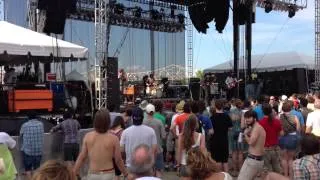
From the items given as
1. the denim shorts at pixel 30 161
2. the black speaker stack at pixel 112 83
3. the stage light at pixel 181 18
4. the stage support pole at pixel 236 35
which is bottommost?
the denim shorts at pixel 30 161

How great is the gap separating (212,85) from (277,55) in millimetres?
9050

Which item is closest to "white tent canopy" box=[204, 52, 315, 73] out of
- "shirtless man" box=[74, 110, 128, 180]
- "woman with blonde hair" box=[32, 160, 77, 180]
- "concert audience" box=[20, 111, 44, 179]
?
"concert audience" box=[20, 111, 44, 179]

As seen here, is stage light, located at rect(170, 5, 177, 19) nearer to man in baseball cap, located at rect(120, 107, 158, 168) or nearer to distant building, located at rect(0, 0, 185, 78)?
distant building, located at rect(0, 0, 185, 78)

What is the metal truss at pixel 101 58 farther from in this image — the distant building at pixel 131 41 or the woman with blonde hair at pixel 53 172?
the woman with blonde hair at pixel 53 172

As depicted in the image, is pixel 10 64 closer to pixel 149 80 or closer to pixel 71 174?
pixel 149 80

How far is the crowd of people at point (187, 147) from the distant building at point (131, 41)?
13.0 metres

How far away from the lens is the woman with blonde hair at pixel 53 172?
2.70m

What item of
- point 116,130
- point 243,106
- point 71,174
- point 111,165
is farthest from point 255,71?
point 71,174

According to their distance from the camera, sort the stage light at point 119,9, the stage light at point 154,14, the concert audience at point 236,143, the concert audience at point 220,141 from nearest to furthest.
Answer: the concert audience at point 220,141
the concert audience at point 236,143
the stage light at point 119,9
the stage light at point 154,14

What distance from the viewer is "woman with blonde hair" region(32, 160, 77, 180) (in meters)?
2.70

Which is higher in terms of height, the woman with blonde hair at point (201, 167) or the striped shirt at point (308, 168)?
the woman with blonde hair at point (201, 167)

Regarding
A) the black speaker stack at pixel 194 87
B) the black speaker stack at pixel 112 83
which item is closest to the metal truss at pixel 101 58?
the black speaker stack at pixel 112 83

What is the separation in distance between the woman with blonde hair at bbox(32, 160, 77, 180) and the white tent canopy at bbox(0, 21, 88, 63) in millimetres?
9893

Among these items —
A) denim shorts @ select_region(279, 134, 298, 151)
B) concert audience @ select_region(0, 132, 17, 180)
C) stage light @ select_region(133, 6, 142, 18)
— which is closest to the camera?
concert audience @ select_region(0, 132, 17, 180)
